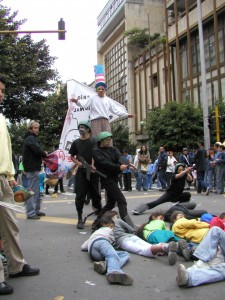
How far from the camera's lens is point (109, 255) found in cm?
448

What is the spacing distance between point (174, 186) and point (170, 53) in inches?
1186

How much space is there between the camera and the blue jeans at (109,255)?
427 centimetres

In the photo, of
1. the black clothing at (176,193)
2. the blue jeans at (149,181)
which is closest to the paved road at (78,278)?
the black clothing at (176,193)

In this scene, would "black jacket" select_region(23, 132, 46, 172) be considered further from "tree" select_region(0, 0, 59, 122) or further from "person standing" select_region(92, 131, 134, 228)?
"tree" select_region(0, 0, 59, 122)

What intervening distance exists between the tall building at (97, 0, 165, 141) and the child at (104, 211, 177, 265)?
129 feet

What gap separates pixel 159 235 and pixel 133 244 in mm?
418

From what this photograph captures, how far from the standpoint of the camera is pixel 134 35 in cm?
4459

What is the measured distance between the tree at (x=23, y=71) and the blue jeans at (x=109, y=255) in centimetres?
1585

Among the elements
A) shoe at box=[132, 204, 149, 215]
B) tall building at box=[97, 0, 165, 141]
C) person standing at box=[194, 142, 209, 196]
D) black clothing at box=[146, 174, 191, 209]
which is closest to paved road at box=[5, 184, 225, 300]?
shoe at box=[132, 204, 149, 215]

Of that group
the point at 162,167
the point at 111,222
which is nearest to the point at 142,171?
the point at 162,167

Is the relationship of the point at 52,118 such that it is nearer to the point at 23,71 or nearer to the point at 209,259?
the point at 23,71

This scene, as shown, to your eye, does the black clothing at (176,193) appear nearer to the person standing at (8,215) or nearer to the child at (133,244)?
the child at (133,244)

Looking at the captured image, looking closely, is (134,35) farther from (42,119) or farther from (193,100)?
(42,119)

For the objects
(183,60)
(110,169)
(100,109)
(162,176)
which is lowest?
(162,176)
